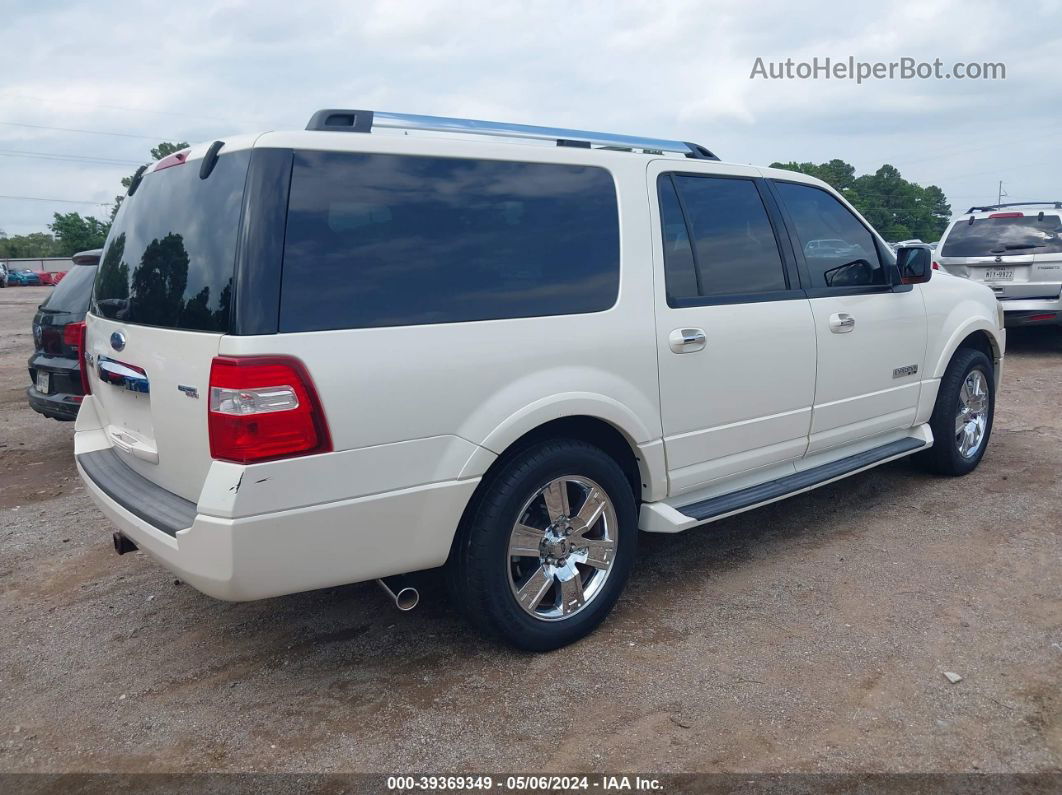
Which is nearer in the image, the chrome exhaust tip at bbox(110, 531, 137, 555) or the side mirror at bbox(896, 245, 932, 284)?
the chrome exhaust tip at bbox(110, 531, 137, 555)

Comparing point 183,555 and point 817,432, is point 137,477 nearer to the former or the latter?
point 183,555

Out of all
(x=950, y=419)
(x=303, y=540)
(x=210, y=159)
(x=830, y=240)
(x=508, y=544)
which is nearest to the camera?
(x=303, y=540)

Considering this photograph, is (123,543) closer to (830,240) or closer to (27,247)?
(830,240)

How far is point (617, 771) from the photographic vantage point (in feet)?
8.57

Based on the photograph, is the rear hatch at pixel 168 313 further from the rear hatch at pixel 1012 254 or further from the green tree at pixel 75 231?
the green tree at pixel 75 231

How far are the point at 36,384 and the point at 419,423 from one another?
4.90 m

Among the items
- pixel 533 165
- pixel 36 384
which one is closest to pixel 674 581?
pixel 533 165

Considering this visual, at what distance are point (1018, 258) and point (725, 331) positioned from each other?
779 cm

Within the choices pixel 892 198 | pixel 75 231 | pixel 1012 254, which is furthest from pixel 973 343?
pixel 75 231

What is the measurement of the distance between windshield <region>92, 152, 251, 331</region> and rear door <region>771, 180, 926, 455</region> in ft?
8.98

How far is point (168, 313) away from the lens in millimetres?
2910

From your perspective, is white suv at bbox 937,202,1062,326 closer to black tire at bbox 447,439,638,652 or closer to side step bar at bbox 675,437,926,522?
side step bar at bbox 675,437,926,522

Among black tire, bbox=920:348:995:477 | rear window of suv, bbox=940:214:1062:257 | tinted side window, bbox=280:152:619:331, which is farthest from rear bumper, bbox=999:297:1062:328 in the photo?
tinted side window, bbox=280:152:619:331

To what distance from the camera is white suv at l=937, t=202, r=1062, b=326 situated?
381 inches
